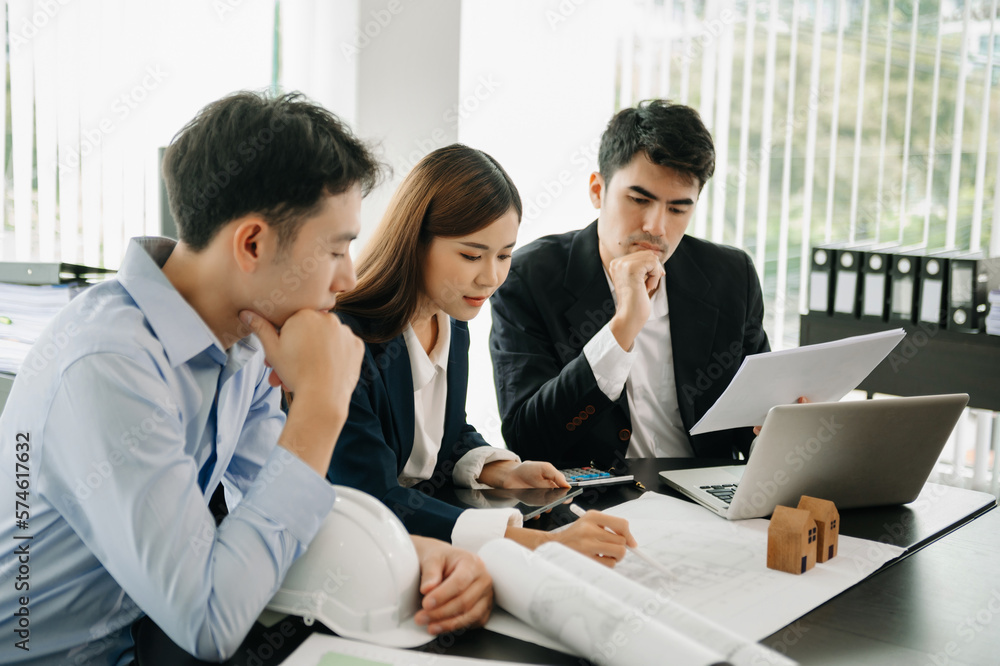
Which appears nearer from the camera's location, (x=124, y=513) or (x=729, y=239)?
(x=124, y=513)

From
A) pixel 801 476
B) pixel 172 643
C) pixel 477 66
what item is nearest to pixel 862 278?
pixel 477 66

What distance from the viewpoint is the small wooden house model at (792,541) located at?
114 centimetres

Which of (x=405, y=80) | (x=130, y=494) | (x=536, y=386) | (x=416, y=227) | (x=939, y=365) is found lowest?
(x=939, y=365)

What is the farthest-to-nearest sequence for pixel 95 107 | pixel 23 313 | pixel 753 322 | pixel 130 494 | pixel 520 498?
pixel 95 107
pixel 753 322
pixel 23 313
pixel 520 498
pixel 130 494

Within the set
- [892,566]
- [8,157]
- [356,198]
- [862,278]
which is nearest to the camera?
[356,198]

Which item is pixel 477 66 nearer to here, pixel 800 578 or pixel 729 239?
pixel 729 239

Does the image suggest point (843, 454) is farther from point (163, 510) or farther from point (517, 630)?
point (163, 510)

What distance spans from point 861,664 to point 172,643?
76 centimetres

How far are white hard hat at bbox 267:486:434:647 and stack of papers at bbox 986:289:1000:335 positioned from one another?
2668 millimetres

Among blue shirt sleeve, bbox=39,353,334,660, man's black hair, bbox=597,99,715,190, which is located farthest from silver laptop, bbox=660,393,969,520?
man's black hair, bbox=597,99,715,190

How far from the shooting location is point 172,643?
94 cm

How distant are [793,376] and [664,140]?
728mm

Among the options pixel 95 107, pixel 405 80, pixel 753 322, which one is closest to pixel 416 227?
pixel 753 322

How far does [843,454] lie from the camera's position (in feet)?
4.42
